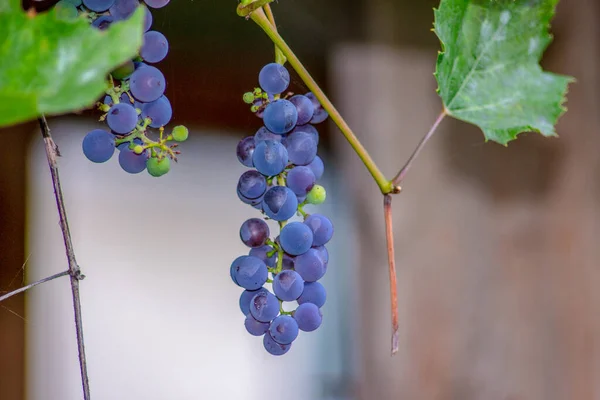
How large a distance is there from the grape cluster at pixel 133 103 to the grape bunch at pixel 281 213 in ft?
0.15

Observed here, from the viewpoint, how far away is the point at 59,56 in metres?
0.19

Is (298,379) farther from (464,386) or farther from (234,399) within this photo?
(464,386)

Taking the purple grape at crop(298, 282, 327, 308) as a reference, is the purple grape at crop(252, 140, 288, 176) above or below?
above

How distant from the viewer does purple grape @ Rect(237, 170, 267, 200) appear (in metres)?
0.37

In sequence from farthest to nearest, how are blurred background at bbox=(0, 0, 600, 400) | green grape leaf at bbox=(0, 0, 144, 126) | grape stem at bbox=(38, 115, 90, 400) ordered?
blurred background at bbox=(0, 0, 600, 400), grape stem at bbox=(38, 115, 90, 400), green grape leaf at bbox=(0, 0, 144, 126)

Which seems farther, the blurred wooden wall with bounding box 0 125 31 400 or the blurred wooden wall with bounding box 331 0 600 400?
the blurred wooden wall with bounding box 331 0 600 400

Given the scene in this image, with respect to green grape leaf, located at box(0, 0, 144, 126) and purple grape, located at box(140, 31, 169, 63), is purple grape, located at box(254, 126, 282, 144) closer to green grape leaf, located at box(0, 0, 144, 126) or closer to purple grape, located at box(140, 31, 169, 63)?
purple grape, located at box(140, 31, 169, 63)

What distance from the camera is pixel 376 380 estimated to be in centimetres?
108

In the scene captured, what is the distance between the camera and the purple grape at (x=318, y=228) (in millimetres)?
383

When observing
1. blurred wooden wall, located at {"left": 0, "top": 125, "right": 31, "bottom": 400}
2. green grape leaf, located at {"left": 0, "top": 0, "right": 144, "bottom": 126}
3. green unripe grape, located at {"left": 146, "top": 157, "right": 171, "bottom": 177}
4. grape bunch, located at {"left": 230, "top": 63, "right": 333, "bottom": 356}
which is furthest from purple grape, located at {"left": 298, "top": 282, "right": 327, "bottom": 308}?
blurred wooden wall, located at {"left": 0, "top": 125, "right": 31, "bottom": 400}

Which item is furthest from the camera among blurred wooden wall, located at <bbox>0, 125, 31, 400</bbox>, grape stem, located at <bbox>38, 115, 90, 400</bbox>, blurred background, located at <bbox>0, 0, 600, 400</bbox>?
blurred background, located at <bbox>0, 0, 600, 400</bbox>

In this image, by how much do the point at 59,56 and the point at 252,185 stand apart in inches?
7.3

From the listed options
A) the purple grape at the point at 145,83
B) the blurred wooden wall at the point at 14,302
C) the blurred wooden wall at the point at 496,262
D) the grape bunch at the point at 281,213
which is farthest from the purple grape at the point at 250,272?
the blurred wooden wall at the point at 496,262

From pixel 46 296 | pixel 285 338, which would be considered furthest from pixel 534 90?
pixel 46 296
